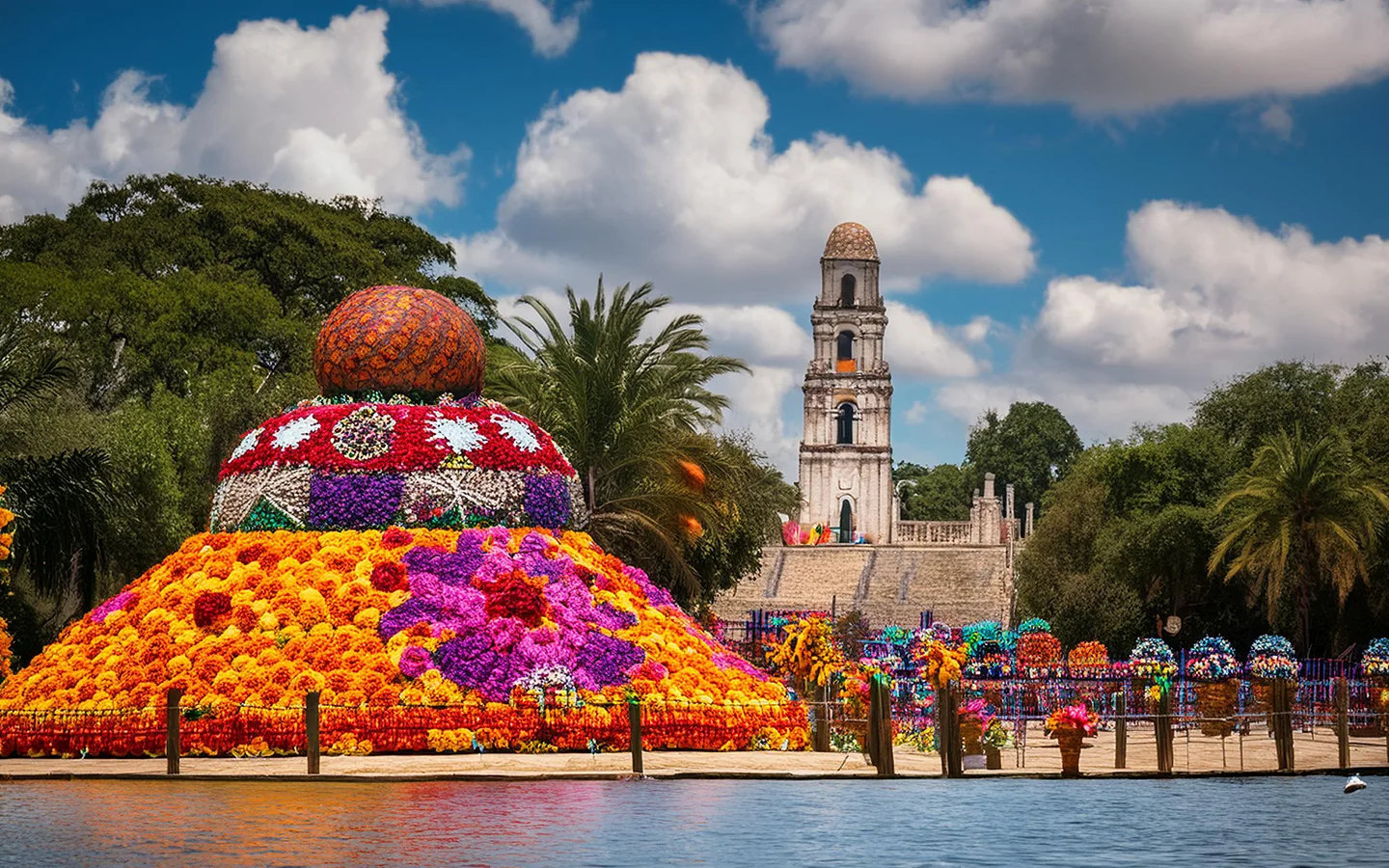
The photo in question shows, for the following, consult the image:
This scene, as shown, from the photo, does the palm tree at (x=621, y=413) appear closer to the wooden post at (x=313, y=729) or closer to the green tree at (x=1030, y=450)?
the wooden post at (x=313, y=729)

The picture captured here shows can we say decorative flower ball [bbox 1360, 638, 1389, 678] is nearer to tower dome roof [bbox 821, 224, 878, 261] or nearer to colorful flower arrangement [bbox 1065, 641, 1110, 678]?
colorful flower arrangement [bbox 1065, 641, 1110, 678]

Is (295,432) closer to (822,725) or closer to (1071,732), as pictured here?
(822,725)

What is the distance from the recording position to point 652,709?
2569cm

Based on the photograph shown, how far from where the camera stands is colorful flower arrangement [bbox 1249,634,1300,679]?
34094 millimetres

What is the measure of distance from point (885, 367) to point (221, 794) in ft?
226

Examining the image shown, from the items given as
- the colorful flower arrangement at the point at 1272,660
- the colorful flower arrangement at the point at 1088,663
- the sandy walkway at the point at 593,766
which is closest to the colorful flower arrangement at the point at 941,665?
the sandy walkway at the point at 593,766

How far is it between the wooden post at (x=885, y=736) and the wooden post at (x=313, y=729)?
23.4 feet

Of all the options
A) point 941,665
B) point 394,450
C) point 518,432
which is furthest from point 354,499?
point 941,665

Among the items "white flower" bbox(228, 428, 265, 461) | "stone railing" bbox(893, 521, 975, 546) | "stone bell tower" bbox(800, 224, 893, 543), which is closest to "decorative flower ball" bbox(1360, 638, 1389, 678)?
"white flower" bbox(228, 428, 265, 461)

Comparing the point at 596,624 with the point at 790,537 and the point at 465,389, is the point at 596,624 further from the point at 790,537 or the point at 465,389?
the point at 790,537

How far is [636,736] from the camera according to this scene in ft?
77.0

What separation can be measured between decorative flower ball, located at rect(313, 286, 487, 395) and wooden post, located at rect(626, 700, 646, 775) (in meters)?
7.44

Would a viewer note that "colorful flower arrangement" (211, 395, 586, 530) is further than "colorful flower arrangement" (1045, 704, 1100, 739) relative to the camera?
Yes

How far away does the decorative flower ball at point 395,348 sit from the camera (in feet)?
94.1
